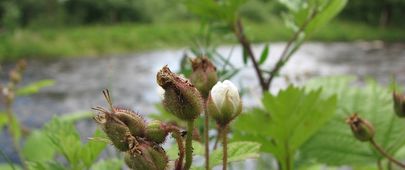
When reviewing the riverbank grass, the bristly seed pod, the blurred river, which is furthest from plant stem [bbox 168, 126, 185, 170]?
the riverbank grass

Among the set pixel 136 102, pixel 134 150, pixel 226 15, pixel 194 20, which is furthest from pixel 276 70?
pixel 194 20

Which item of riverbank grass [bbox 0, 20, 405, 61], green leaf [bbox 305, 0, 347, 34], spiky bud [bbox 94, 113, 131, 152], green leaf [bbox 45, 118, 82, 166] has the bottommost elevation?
spiky bud [bbox 94, 113, 131, 152]

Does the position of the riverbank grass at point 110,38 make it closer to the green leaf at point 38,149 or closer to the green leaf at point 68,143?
the green leaf at point 38,149

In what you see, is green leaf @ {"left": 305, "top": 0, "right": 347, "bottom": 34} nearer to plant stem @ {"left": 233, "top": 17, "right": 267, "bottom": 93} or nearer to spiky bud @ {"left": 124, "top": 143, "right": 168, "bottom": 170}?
plant stem @ {"left": 233, "top": 17, "right": 267, "bottom": 93}

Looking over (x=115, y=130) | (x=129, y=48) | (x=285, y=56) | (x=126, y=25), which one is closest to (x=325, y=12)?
(x=285, y=56)

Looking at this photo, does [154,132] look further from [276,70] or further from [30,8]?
[30,8]

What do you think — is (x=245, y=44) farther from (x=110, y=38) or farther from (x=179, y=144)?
(x=110, y=38)

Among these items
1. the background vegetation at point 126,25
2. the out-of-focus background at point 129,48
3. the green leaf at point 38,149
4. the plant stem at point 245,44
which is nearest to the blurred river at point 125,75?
the out-of-focus background at point 129,48
